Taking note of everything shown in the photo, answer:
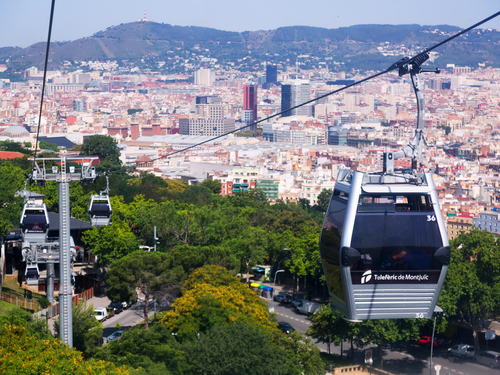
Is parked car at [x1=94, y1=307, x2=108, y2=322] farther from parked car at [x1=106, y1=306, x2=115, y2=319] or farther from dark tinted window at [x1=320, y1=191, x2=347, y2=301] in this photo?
dark tinted window at [x1=320, y1=191, x2=347, y2=301]

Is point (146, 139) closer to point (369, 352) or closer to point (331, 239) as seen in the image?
point (369, 352)

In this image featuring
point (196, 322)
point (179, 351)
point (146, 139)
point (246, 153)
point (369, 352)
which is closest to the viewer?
point (179, 351)

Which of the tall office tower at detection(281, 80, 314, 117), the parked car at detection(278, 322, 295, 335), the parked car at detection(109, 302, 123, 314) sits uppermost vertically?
the tall office tower at detection(281, 80, 314, 117)

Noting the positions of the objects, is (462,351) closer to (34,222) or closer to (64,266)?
(34,222)

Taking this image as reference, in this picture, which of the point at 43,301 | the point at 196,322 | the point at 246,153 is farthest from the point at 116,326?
the point at 246,153

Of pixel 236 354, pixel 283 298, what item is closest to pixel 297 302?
pixel 283 298

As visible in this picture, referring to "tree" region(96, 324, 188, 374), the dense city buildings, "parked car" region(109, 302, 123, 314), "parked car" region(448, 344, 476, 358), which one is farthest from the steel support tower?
"parked car" region(448, 344, 476, 358)
